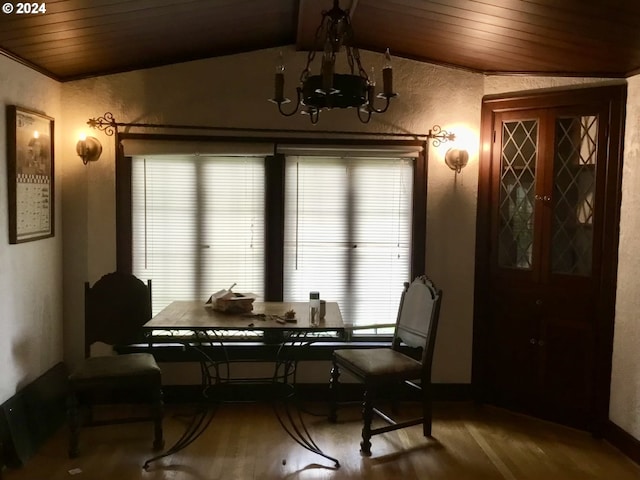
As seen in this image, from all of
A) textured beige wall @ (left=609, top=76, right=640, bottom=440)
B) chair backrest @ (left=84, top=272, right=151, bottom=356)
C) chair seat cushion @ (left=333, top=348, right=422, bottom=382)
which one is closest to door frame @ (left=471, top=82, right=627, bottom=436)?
textured beige wall @ (left=609, top=76, right=640, bottom=440)

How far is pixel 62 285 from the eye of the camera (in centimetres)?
403

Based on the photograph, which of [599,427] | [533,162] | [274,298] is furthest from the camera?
[274,298]

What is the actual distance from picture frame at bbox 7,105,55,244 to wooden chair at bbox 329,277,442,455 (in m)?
2.01

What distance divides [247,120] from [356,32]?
0.93 m

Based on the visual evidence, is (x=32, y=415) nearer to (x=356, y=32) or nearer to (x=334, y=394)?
(x=334, y=394)

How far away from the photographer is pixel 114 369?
337 cm

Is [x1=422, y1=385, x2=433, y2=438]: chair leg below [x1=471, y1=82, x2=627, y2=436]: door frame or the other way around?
below

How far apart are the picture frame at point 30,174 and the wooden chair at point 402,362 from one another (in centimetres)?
201

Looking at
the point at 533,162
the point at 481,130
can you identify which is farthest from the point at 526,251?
the point at 481,130

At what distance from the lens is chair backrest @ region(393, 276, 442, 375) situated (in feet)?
11.6

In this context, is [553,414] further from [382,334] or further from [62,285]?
[62,285]

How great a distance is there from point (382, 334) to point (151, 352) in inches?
64.4

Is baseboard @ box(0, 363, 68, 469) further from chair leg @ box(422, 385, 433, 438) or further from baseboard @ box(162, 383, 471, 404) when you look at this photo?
chair leg @ box(422, 385, 433, 438)

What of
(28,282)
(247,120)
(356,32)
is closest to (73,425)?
(28,282)
